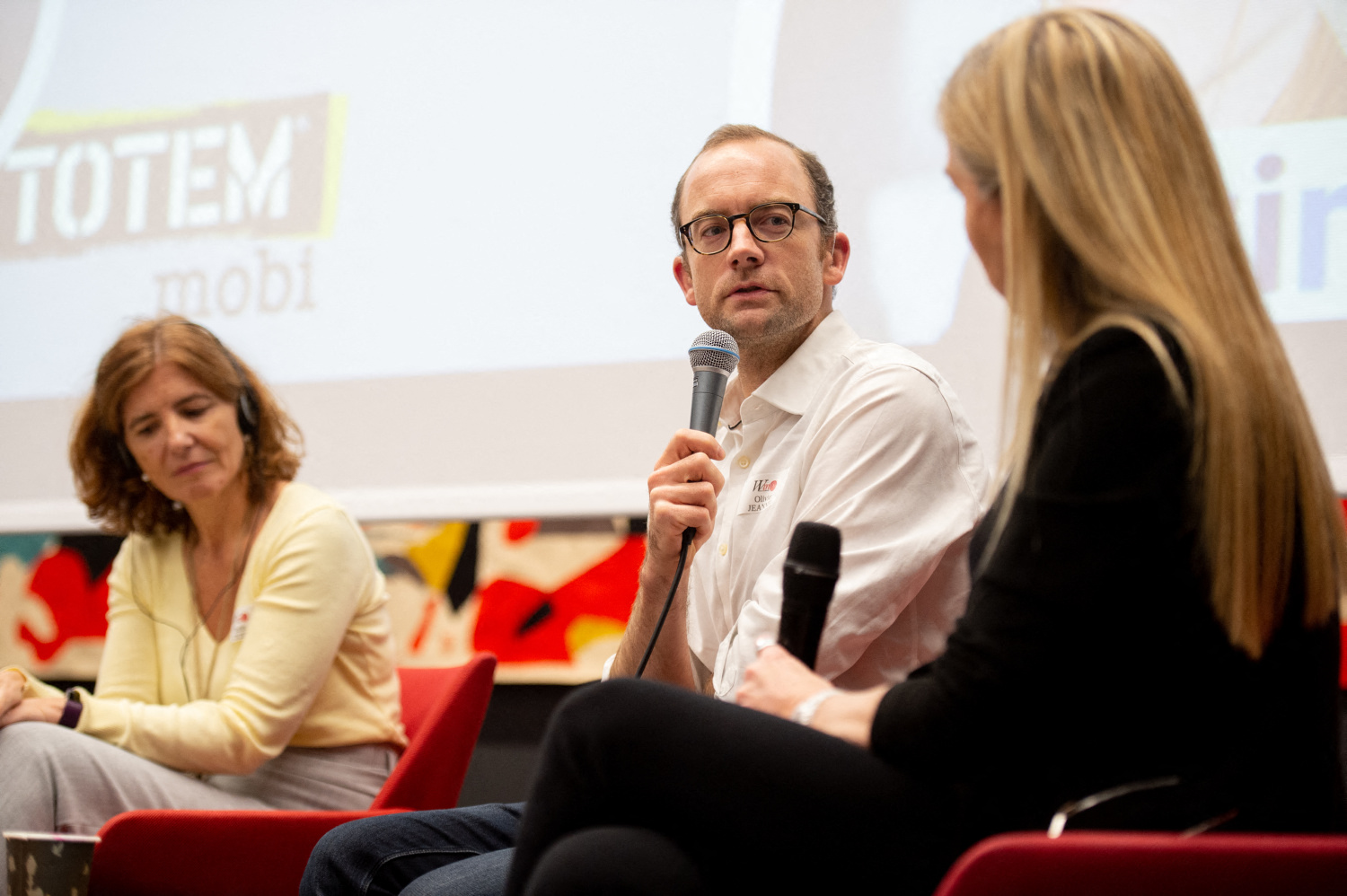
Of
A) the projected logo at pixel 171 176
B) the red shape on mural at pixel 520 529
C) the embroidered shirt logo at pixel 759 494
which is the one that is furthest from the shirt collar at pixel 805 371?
the projected logo at pixel 171 176

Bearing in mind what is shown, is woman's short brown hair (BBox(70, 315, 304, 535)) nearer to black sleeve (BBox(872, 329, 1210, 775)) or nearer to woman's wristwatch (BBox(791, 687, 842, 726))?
woman's wristwatch (BBox(791, 687, 842, 726))

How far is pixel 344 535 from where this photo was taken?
209 cm

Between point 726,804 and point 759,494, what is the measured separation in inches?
30.5

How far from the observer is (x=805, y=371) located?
1.63 metres

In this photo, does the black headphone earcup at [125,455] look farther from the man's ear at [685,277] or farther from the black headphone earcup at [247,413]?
the man's ear at [685,277]

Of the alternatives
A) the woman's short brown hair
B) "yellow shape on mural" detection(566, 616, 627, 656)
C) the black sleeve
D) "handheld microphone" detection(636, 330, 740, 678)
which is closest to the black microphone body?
"handheld microphone" detection(636, 330, 740, 678)

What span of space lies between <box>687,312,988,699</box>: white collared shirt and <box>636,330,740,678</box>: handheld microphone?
0.14m

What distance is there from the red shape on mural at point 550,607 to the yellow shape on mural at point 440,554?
10cm

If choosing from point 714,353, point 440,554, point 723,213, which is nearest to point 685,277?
point 723,213

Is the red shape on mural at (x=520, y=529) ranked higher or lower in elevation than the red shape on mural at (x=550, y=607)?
higher

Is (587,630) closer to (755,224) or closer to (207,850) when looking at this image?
(207,850)

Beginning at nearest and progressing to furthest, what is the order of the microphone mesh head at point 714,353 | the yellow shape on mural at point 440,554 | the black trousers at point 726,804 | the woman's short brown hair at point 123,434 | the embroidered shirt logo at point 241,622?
the black trousers at point 726,804, the microphone mesh head at point 714,353, the embroidered shirt logo at point 241,622, the woman's short brown hair at point 123,434, the yellow shape on mural at point 440,554

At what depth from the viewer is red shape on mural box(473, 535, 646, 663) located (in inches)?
102

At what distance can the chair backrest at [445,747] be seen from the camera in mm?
1764
